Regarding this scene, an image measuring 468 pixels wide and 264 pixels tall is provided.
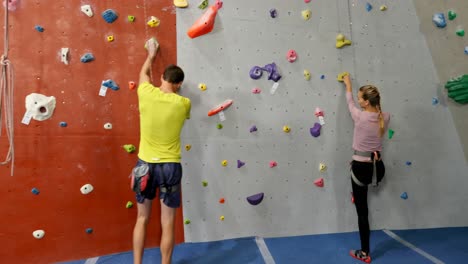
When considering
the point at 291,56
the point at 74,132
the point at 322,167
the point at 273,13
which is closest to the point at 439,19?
the point at 291,56

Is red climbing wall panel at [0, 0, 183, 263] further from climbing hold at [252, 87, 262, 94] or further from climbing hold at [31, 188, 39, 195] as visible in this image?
climbing hold at [252, 87, 262, 94]

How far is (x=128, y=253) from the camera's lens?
2.36 m

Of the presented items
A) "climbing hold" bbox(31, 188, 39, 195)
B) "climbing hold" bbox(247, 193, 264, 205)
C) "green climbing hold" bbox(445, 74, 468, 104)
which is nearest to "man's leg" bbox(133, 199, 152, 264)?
"climbing hold" bbox(31, 188, 39, 195)

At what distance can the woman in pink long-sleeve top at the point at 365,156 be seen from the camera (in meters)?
2.34

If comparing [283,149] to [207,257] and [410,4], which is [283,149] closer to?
[207,257]

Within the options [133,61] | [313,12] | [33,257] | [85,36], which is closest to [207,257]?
[33,257]

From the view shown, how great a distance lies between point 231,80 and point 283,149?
0.68m

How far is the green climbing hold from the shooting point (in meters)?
2.84

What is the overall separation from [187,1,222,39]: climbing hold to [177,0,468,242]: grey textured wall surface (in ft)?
0.13

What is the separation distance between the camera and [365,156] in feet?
7.85

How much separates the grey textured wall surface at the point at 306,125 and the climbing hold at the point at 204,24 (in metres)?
0.04

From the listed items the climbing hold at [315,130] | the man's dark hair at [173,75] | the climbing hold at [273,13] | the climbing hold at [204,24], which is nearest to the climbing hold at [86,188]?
the man's dark hair at [173,75]

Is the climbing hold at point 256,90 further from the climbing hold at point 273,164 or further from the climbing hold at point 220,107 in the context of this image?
the climbing hold at point 273,164

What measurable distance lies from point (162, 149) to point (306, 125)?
1.24m
